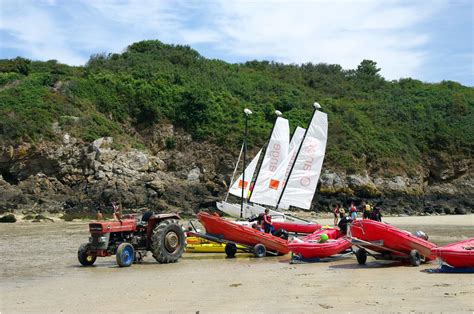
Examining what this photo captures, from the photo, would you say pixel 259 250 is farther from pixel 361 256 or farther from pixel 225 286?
pixel 225 286

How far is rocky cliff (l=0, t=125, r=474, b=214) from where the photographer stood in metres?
38.0

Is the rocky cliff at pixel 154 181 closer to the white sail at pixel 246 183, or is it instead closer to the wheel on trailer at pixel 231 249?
the white sail at pixel 246 183

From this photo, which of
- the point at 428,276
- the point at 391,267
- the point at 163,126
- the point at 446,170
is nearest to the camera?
the point at 428,276

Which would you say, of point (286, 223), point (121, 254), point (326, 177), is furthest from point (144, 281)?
point (326, 177)

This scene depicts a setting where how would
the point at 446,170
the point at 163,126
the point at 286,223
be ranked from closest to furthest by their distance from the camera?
1. the point at 286,223
2. the point at 163,126
3. the point at 446,170

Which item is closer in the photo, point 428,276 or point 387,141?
point 428,276

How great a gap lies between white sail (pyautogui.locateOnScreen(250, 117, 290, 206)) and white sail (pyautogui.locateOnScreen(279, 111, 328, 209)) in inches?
79.0

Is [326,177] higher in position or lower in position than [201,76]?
lower

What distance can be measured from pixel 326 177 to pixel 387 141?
1471cm

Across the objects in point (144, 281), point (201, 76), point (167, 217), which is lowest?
point (144, 281)

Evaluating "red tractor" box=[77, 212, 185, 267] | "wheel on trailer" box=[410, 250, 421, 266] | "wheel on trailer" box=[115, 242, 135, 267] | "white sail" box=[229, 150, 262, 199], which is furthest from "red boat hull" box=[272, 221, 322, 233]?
"wheel on trailer" box=[115, 242, 135, 267]

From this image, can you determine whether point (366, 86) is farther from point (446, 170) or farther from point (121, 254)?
point (121, 254)

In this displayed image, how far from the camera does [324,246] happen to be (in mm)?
15484

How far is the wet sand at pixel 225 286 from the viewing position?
28.2 ft
